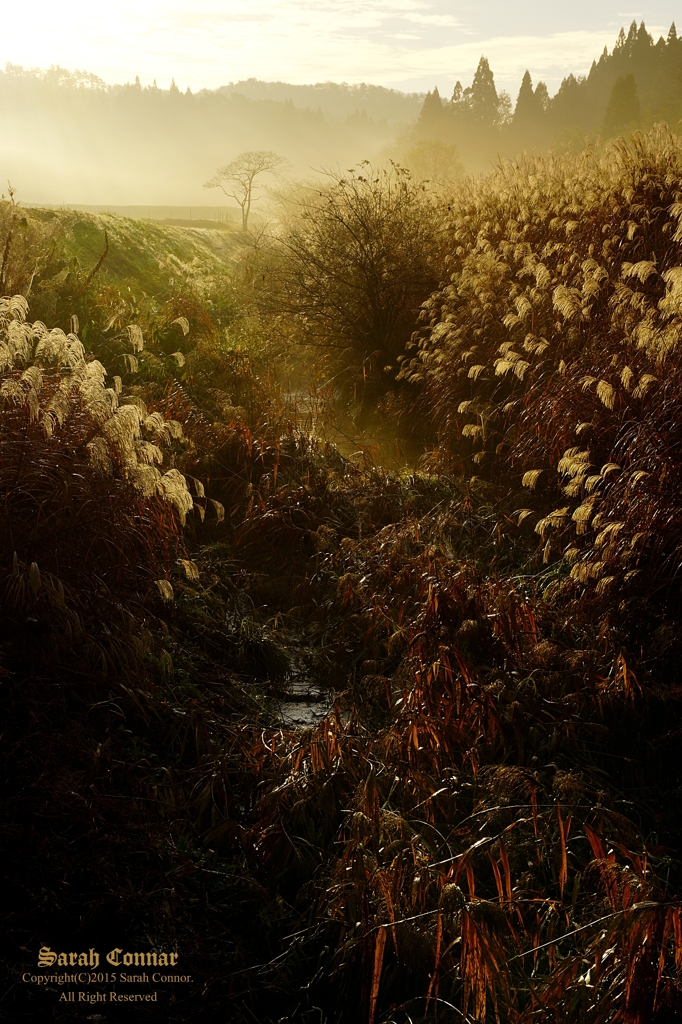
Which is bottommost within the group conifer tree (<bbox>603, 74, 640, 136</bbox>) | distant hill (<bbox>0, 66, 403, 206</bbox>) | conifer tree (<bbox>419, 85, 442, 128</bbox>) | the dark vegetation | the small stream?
the small stream

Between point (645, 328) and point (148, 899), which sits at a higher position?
point (645, 328)

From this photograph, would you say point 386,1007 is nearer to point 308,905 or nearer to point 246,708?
point 308,905

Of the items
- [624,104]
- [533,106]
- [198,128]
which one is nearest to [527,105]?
[533,106]

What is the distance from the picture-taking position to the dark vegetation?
8.06 feet

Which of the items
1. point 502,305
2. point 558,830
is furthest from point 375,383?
point 558,830

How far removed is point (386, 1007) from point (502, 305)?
6644 mm

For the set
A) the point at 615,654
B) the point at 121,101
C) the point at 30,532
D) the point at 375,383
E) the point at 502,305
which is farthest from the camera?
the point at 121,101

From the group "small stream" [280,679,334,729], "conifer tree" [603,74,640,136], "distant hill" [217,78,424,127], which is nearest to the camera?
"small stream" [280,679,334,729]

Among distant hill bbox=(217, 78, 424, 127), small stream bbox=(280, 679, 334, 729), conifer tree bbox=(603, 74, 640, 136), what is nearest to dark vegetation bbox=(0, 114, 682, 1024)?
small stream bbox=(280, 679, 334, 729)

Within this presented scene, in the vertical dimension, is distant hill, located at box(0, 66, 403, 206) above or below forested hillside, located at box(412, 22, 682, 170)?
above

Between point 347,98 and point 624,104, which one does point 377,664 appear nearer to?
point 624,104

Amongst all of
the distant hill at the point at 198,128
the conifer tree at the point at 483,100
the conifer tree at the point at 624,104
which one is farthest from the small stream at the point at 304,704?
the conifer tree at the point at 483,100

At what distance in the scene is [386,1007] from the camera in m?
2.45

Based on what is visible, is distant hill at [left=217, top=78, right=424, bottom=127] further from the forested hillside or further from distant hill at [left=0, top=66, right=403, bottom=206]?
the forested hillside
